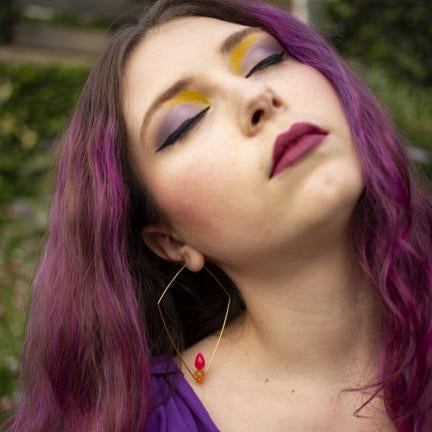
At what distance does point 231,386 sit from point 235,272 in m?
0.34

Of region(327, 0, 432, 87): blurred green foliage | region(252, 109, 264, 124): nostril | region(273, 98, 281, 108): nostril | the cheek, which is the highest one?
region(273, 98, 281, 108): nostril

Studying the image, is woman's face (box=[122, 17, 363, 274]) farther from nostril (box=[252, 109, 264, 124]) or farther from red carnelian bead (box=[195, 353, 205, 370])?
red carnelian bead (box=[195, 353, 205, 370])

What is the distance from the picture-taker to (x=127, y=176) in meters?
2.02

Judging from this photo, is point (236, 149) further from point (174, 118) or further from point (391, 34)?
point (391, 34)

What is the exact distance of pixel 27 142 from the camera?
18.8 feet

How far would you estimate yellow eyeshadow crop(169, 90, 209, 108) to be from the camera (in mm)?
1854

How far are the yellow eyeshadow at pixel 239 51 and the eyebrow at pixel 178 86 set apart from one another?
0.01 metres

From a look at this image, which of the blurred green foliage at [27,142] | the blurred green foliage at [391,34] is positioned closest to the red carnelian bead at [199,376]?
the blurred green foliage at [27,142]

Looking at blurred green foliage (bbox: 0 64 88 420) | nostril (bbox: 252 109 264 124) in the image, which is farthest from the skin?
blurred green foliage (bbox: 0 64 88 420)

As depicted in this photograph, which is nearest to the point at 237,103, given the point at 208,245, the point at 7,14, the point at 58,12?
the point at 208,245

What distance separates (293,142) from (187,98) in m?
0.34

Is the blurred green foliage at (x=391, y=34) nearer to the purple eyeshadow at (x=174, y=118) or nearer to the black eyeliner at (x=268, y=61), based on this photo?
the black eyeliner at (x=268, y=61)

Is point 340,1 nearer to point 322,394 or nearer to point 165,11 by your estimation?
point 165,11

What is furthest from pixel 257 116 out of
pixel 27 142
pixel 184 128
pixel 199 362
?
pixel 27 142
